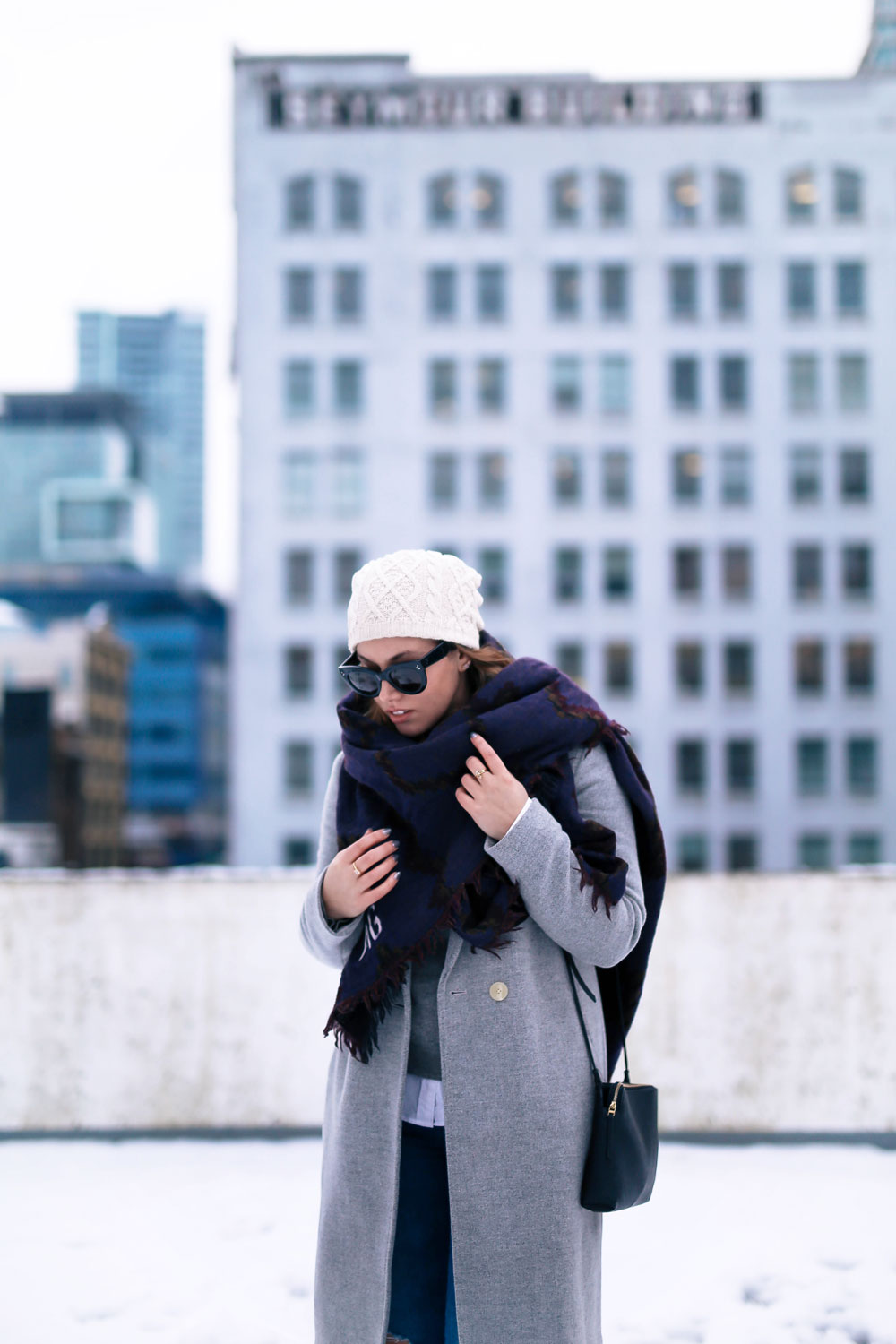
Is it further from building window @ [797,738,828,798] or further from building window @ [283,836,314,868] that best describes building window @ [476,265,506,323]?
building window @ [283,836,314,868]

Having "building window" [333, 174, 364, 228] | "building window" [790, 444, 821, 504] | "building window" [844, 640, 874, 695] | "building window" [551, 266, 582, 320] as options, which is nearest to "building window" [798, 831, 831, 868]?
"building window" [844, 640, 874, 695]

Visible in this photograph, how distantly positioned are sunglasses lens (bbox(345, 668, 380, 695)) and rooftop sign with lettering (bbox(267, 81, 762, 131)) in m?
47.1

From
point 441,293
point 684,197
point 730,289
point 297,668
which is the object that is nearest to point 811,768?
point 730,289

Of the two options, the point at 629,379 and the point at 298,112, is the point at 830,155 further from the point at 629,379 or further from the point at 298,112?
the point at 298,112

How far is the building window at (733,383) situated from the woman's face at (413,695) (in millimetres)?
44260

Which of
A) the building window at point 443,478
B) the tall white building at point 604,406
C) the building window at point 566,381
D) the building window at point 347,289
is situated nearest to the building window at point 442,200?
the tall white building at point 604,406

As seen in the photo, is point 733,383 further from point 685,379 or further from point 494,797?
point 494,797

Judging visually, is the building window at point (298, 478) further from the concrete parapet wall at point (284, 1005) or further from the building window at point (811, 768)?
the concrete parapet wall at point (284, 1005)

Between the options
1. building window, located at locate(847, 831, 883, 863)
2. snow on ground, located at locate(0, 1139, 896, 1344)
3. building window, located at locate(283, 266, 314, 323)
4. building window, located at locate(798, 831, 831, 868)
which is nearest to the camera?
snow on ground, located at locate(0, 1139, 896, 1344)

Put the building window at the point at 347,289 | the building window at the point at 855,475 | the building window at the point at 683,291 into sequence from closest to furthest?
the building window at the point at 347,289 < the building window at the point at 855,475 < the building window at the point at 683,291

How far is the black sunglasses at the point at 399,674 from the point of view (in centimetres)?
185

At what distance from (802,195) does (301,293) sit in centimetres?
2035

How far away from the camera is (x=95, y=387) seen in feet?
409

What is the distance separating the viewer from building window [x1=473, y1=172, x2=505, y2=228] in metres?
43.6
